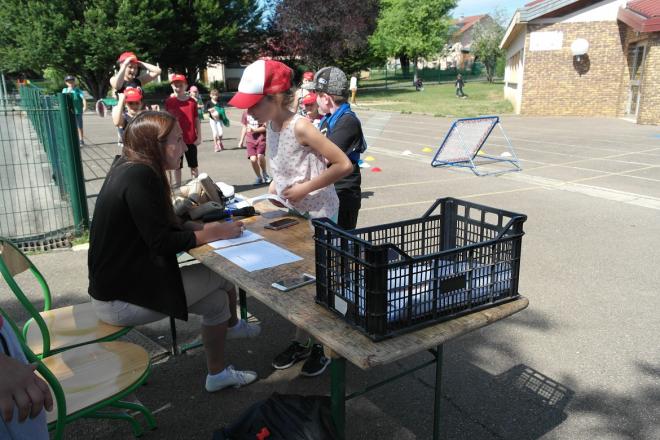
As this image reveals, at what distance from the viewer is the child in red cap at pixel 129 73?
255 inches

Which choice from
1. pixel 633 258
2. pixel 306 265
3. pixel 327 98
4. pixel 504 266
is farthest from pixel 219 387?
pixel 633 258

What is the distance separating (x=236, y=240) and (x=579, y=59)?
21.6 metres

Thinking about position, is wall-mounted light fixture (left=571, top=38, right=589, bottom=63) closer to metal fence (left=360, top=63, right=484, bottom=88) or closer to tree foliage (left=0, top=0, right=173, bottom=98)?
tree foliage (left=0, top=0, right=173, bottom=98)

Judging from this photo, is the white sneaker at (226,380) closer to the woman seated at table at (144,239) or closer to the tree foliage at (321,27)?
the woman seated at table at (144,239)

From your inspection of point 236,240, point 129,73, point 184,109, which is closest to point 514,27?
point 184,109

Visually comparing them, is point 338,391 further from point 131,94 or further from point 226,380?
point 131,94

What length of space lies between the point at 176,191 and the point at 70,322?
111 cm

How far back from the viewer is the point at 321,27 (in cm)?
3569

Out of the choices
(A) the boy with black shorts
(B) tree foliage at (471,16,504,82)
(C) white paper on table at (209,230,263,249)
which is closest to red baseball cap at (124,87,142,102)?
(A) the boy with black shorts

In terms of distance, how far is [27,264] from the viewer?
2791 mm

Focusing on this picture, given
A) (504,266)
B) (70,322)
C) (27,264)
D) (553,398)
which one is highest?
(504,266)

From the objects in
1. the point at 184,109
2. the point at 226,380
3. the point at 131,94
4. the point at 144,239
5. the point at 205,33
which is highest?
the point at 205,33

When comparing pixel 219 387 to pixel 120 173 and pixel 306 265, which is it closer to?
pixel 306 265

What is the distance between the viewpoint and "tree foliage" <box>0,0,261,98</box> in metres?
29.0
